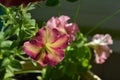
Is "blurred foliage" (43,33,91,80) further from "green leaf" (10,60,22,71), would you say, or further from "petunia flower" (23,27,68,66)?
"petunia flower" (23,27,68,66)

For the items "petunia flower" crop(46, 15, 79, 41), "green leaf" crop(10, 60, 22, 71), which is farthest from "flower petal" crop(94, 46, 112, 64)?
"green leaf" crop(10, 60, 22, 71)

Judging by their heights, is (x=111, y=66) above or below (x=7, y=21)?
below

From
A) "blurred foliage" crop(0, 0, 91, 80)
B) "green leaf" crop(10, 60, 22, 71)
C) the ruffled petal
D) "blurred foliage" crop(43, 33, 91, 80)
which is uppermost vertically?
the ruffled petal

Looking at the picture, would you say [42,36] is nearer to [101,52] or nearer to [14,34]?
[14,34]

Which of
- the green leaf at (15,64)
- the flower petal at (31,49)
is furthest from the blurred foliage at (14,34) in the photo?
the flower petal at (31,49)

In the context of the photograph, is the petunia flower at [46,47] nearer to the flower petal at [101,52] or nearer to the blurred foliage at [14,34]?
the blurred foliage at [14,34]

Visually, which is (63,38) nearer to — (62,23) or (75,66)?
(62,23)

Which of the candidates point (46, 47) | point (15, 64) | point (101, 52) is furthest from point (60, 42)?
point (101, 52)

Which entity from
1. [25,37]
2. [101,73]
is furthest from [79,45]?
[101,73]
